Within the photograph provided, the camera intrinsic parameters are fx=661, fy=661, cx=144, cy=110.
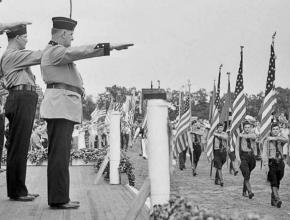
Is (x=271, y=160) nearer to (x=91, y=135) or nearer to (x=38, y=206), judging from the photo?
(x=38, y=206)

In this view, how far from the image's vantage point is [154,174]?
4719mm

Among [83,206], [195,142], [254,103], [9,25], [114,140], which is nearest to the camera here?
[9,25]

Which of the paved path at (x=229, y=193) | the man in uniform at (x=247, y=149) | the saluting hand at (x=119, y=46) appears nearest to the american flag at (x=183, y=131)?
the paved path at (x=229, y=193)

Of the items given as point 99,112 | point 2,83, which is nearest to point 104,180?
point 2,83

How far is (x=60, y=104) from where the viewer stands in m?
6.21

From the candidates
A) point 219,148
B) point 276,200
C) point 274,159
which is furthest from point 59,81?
point 219,148

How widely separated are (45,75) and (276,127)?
8.37 meters

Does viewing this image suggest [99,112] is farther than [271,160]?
Yes

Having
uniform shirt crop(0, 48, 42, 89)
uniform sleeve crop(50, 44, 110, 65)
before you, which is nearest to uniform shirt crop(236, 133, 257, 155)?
uniform shirt crop(0, 48, 42, 89)

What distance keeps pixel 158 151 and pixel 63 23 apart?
2.10m

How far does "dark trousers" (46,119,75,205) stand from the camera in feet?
20.1

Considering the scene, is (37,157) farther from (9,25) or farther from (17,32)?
(9,25)

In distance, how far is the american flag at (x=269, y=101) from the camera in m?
14.3

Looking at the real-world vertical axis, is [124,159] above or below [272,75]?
below
